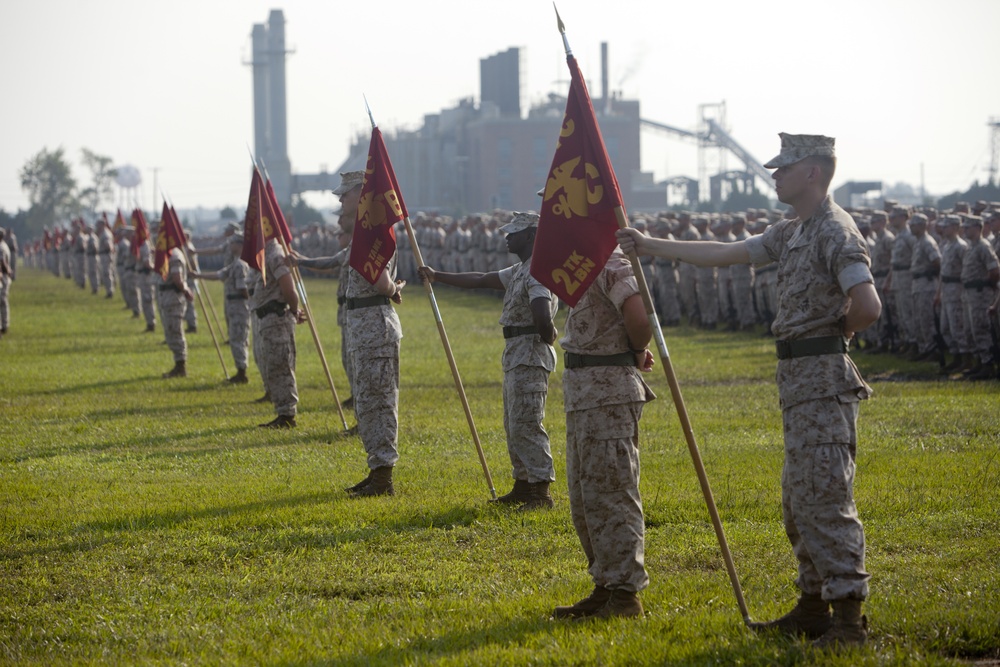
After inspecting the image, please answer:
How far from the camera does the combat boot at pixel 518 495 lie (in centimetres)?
988

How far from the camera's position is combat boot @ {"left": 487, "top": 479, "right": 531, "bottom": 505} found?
9875 mm

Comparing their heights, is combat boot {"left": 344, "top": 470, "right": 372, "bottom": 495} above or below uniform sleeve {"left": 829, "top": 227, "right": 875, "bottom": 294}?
below

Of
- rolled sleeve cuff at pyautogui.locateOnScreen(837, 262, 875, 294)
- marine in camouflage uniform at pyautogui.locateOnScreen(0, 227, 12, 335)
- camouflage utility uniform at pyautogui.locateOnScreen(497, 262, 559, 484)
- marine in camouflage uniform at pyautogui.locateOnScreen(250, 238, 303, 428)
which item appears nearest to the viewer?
→ rolled sleeve cuff at pyautogui.locateOnScreen(837, 262, 875, 294)

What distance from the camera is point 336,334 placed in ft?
94.3

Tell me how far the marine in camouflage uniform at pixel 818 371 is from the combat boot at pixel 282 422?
8.98 meters

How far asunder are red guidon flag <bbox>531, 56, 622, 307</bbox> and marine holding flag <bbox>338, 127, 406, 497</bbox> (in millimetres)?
3697

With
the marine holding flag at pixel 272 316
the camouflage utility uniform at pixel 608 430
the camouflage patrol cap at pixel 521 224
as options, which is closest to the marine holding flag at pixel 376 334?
the camouflage patrol cap at pixel 521 224

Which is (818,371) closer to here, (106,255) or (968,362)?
(968,362)

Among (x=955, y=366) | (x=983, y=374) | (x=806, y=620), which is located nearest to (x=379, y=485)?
(x=806, y=620)

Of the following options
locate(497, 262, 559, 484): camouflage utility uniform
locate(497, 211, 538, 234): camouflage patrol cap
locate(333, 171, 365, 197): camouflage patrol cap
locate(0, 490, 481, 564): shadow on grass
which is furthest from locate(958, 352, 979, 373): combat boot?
locate(497, 211, 538, 234): camouflage patrol cap

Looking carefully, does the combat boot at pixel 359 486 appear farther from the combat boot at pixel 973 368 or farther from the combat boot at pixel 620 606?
the combat boot at pixel 973 368

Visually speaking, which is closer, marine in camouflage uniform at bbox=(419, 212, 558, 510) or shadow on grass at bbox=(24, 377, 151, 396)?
marine in camouflage uniform at bbox=(419, 212, 558, 510)

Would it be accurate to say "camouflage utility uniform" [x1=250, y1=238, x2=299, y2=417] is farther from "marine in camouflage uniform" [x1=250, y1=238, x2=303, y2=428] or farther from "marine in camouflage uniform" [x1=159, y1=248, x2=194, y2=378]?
"marine in camouflage uniform" [x1=159, y1=248, x2=194, y2=378]

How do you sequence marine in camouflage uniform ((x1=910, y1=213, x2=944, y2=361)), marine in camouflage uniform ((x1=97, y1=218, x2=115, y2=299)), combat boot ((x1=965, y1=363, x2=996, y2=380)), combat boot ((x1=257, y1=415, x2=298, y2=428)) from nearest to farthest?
1. combat boot ((x1=257, y1=415, x2=298, y2=428))
2. combat boot ((x1=965, y1=363, x2=996, y2=380))
3. marine in camouflage uniform ((x1=910, y1=213, x2=944, y2=361))
4. marine in camouflage uniform ((x1=97, y1=218, x2=115, y2=299))
